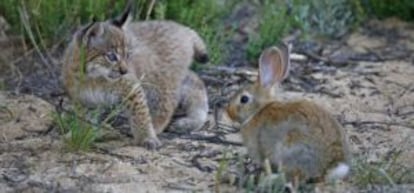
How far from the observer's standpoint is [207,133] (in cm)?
806

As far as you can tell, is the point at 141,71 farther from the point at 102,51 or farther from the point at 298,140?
the point at 298,140

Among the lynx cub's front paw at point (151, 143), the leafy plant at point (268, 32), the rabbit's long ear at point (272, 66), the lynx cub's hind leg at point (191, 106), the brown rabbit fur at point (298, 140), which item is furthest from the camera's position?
the leafy plant at point (268, 32)

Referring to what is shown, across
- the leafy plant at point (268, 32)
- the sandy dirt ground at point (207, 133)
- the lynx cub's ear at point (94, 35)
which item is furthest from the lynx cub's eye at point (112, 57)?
the leafy plant at point (268, 32)

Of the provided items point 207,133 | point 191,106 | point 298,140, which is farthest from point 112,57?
point 298,140

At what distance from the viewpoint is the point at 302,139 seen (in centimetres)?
657

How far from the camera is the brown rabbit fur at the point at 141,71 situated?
760 centimetres

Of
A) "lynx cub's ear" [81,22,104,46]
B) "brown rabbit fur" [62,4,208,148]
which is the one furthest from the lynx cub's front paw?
"lynx cub's ear" [81,22,104,46]

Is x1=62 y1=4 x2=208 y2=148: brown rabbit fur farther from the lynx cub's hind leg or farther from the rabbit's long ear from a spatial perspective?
the rabbit's long ear

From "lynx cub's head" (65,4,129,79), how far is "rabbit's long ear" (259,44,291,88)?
968 millimetres

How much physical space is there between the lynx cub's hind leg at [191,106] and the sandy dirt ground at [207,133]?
0.09m

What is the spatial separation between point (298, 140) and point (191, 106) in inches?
76.0

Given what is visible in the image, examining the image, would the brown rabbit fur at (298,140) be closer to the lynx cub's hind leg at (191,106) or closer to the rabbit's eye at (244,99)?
the rabbit's eye at (244,99)

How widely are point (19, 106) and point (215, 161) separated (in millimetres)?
1589

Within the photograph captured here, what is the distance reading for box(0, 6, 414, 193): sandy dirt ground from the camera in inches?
274
